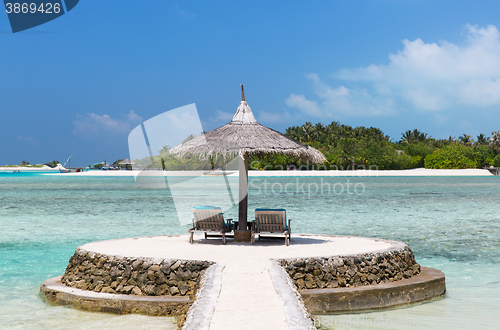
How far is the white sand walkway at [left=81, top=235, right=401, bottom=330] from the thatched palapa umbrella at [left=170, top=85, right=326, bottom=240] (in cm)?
121

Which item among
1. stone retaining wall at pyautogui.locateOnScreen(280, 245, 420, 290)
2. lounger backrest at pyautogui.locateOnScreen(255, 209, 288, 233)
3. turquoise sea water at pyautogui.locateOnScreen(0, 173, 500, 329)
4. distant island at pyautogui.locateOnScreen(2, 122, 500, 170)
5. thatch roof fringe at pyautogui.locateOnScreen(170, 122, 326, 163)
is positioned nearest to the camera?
turquoise sea water at pyautogui.locateOnScreen(0, 173, 500, 329)

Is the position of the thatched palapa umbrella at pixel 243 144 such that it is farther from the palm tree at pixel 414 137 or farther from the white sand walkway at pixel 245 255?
the palm tree at pixel 414 137

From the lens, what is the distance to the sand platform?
502 centimetres

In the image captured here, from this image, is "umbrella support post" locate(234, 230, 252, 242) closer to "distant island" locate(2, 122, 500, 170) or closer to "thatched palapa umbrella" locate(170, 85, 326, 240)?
"thatched palapa umbrella" locate(170, 85, 326, 240)

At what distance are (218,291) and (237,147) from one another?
372 centimetres

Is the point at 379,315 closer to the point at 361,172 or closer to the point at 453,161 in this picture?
the point at 361,172

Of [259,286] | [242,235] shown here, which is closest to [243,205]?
[242,235]

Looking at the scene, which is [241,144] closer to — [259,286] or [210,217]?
[210,217]

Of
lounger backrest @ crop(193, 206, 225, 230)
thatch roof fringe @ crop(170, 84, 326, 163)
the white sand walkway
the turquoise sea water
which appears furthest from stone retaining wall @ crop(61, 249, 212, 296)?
thatch roof fringe @ crop(170, 84, 326, 163)

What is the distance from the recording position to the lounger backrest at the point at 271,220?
937 centimetres

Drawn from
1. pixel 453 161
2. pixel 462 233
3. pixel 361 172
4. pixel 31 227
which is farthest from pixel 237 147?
pixel 453 161

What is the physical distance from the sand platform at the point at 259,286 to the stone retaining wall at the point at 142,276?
0.47 ft

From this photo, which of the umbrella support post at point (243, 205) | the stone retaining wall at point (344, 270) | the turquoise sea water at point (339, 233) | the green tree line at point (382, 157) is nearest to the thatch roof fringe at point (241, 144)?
the umbrella support post at point (243, 205)

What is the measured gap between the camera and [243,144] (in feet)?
29.9
